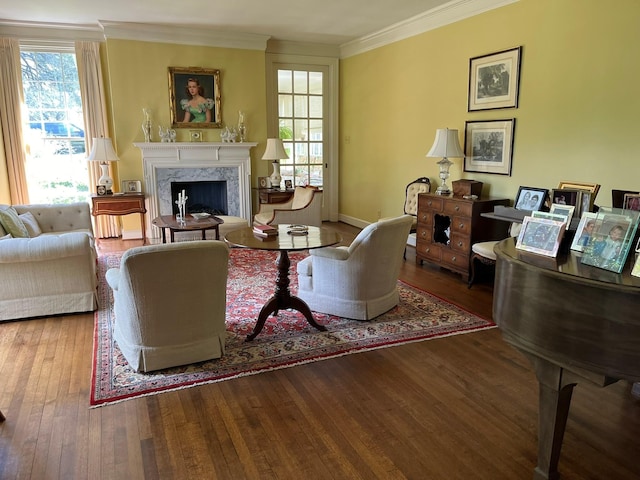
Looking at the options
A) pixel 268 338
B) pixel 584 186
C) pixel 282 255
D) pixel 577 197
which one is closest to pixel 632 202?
pixel 577 197

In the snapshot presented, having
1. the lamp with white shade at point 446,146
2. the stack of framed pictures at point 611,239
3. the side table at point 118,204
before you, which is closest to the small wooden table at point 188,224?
the side table at point 118,204

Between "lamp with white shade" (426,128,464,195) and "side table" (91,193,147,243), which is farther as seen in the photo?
"side table" (91,193,147,243)

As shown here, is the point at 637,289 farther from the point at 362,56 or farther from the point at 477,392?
the point at 362,56

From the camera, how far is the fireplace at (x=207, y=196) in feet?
→ 23.9

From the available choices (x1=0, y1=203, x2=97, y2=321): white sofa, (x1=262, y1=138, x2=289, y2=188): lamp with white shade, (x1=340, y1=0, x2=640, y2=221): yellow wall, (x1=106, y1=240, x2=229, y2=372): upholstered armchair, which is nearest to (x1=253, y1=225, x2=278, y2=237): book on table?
(x1=106, y1=240, x2=229, y2=372): upholstered armchair

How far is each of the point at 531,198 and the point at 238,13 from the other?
Answer: 13.3ft

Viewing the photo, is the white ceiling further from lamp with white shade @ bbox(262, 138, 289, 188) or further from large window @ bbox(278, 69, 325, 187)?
lamp with white shade @ bbox(262, 138, 289, 188)

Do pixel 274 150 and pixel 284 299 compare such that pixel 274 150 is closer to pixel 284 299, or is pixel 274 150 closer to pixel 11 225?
pixel 11 225

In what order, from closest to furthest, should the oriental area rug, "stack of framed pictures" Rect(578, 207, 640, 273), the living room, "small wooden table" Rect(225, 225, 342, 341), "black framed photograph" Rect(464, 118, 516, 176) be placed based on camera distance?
1. "stack of framed pictures" Rect(578, 207, 640, 273)
2. the living room
3. the oriental area rug
4. "small wooden table" Rect(225, 225, 342, 341)
5. "black framed photograph" Rect(464, 118, 516, 176)

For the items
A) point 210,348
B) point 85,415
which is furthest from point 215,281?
point 85,415

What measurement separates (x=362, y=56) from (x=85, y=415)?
640 cm

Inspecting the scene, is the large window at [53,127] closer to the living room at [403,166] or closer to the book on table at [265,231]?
the living room at [403,166]

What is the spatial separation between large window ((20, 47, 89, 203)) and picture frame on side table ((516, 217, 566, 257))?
21.6ft

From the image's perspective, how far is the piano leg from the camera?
5.70 feet
